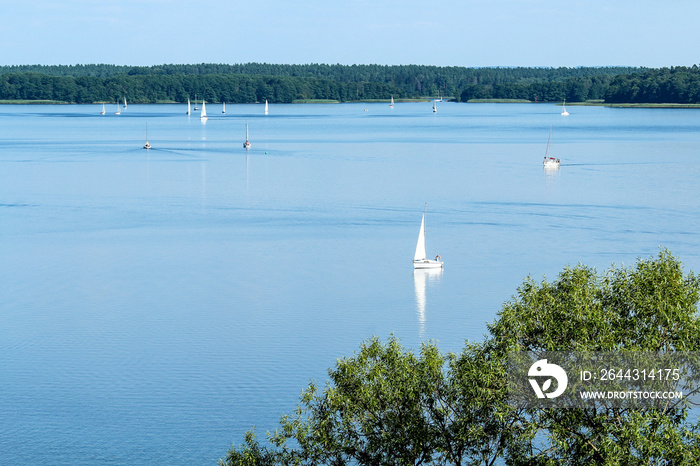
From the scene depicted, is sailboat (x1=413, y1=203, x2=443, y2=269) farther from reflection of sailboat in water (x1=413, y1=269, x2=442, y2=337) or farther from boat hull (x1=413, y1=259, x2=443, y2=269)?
reflection of sailboat in water (x1=413, y1=269, x2=442, y2=337)

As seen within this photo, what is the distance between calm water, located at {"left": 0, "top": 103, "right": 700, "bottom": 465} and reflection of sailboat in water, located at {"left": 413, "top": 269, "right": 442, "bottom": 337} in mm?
224

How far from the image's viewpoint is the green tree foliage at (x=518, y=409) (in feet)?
69.3

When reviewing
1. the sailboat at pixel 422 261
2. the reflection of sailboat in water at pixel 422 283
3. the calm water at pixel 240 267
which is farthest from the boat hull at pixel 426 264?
the calm water at pixel 240 267

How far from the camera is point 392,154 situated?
147m

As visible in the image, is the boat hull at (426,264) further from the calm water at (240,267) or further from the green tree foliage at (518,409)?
the green tree foliage at (518,409)

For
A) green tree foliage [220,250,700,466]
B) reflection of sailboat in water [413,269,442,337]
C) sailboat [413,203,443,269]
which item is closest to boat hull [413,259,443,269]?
sailboat [413,203,443,269]

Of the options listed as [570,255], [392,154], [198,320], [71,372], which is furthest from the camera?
[392,154]

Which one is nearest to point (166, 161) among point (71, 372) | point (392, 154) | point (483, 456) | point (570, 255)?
point (392, 154)

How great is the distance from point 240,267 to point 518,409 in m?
41.5

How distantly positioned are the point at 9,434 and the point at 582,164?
108 m

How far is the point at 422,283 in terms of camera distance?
192ft

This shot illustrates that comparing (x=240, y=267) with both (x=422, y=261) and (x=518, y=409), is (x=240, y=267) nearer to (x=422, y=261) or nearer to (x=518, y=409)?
(x=422, y=261)

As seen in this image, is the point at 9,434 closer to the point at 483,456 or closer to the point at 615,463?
the point at 483,456

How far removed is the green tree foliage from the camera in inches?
831
